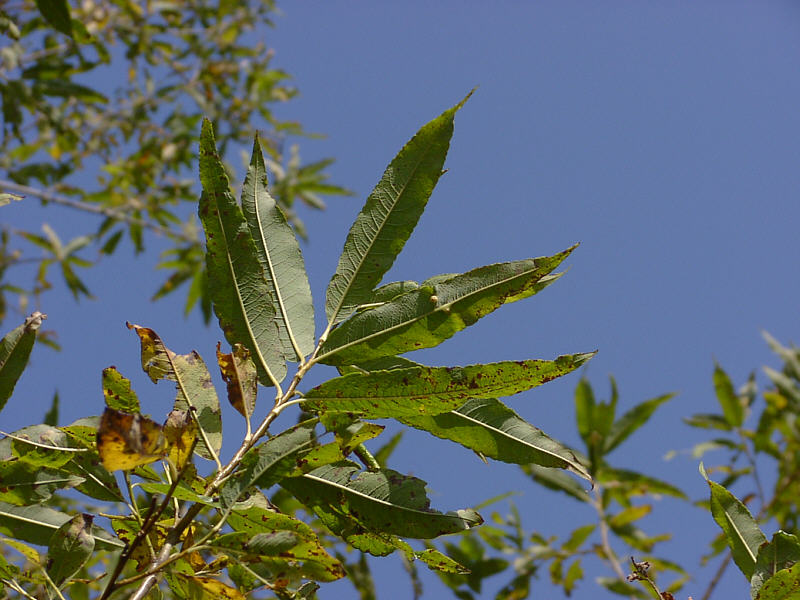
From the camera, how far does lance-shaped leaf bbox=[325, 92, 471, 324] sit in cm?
85

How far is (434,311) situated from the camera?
83cm

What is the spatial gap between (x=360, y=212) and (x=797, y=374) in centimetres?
387

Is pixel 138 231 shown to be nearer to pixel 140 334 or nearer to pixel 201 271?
pixel 201 271

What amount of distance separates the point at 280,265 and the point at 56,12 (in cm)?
119

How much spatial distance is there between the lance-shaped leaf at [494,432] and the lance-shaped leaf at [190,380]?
24 centimetres

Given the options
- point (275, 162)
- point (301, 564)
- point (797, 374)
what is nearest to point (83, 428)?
point (301, 564)

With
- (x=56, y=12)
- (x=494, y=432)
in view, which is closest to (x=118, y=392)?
(x=494, y=432)

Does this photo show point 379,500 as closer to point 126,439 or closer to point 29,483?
point 126,439

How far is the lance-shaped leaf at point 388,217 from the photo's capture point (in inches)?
33.3

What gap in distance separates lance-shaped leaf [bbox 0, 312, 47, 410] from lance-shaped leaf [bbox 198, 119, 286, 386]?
24 centimetres

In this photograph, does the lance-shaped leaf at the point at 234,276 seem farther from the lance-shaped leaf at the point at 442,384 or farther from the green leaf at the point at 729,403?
the green leaf at the point at 729,403

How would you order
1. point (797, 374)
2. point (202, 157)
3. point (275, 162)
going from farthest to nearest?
point (275, 162), point (797, 374), point (202, 157)

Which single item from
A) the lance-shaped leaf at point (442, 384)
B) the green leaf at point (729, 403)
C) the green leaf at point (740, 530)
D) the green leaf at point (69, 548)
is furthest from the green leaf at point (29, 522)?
the green leaf at point (729, 403)

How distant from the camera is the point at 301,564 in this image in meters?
0.73
